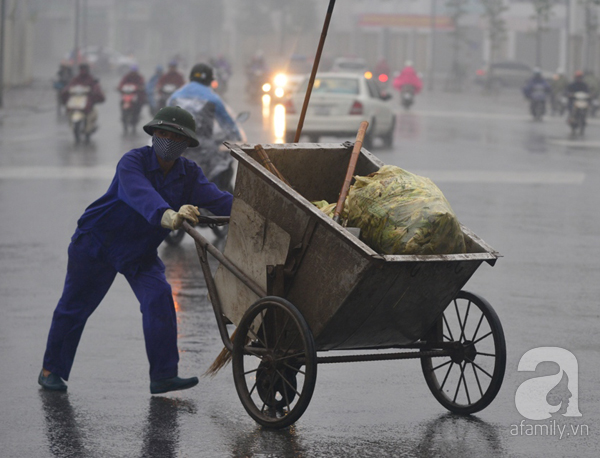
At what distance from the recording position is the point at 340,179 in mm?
6070

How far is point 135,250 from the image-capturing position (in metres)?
5.83

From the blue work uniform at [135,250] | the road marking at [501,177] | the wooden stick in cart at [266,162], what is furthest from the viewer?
the road marking at [501,177]

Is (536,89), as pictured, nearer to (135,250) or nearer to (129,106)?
(129,106)

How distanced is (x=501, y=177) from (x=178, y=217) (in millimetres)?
12683

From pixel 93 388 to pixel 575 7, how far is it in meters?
66.6

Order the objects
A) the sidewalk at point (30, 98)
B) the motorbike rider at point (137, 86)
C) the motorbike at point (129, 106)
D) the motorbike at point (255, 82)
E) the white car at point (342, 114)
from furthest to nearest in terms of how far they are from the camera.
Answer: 1. the motorbike at point (255, 82)
2. the sidewalk at point (30, 98)
3. the motorbike rider at point (137, 86)
4. the motorbike at point (129, 106)
5. the white car at point (342, 114)

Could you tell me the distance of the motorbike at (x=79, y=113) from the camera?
72.6 ft

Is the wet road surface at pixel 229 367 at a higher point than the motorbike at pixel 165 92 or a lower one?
lower

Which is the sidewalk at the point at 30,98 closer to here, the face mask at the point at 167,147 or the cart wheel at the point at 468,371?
the face mask at the point at 167,147

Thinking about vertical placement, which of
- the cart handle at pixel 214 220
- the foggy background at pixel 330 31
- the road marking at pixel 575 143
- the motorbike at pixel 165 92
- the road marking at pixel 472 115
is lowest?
the cart handle at pixel 214 220

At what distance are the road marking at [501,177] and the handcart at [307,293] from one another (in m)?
11.1

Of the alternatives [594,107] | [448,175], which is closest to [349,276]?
[448,175]

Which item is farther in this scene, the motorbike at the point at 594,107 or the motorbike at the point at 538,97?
the motorbike at the point at 594,107

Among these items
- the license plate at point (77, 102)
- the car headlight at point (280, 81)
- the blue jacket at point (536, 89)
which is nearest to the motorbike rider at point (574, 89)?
the blue jacket at point (536, 89)
